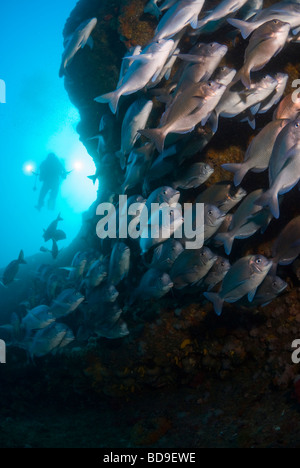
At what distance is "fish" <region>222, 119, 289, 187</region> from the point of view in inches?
108

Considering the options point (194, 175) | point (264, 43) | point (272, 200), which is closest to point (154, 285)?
point (194, 175)

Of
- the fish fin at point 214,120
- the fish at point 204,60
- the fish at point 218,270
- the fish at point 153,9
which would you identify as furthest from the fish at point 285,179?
the fish at point 153,9

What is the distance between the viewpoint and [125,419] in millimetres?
4277

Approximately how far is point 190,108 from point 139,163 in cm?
132

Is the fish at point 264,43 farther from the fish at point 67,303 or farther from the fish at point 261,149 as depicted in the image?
the fish at point 67,303

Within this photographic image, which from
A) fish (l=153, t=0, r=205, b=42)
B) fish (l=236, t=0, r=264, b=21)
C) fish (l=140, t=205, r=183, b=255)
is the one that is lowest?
fish (l=140, t=205, r=183, b=255)

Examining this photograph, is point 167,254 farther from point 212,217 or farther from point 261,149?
point 261,149

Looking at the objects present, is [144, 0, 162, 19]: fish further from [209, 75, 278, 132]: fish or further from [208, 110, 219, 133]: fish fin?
[208, 110, 219, 133]: fish fin

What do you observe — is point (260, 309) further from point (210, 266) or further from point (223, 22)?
point (223, 22)

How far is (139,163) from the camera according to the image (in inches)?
152

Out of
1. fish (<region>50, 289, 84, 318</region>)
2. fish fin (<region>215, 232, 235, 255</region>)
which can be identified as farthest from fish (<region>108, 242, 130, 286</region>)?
fish fin (<region>215, 232, 235, 255</region>)

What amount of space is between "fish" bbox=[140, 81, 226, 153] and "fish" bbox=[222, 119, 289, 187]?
0.58 meters

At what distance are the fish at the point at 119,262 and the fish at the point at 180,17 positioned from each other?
278cm

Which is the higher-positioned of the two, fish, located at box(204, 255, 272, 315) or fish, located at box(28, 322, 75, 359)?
fish, located at box(204, 255, 272, 315)
